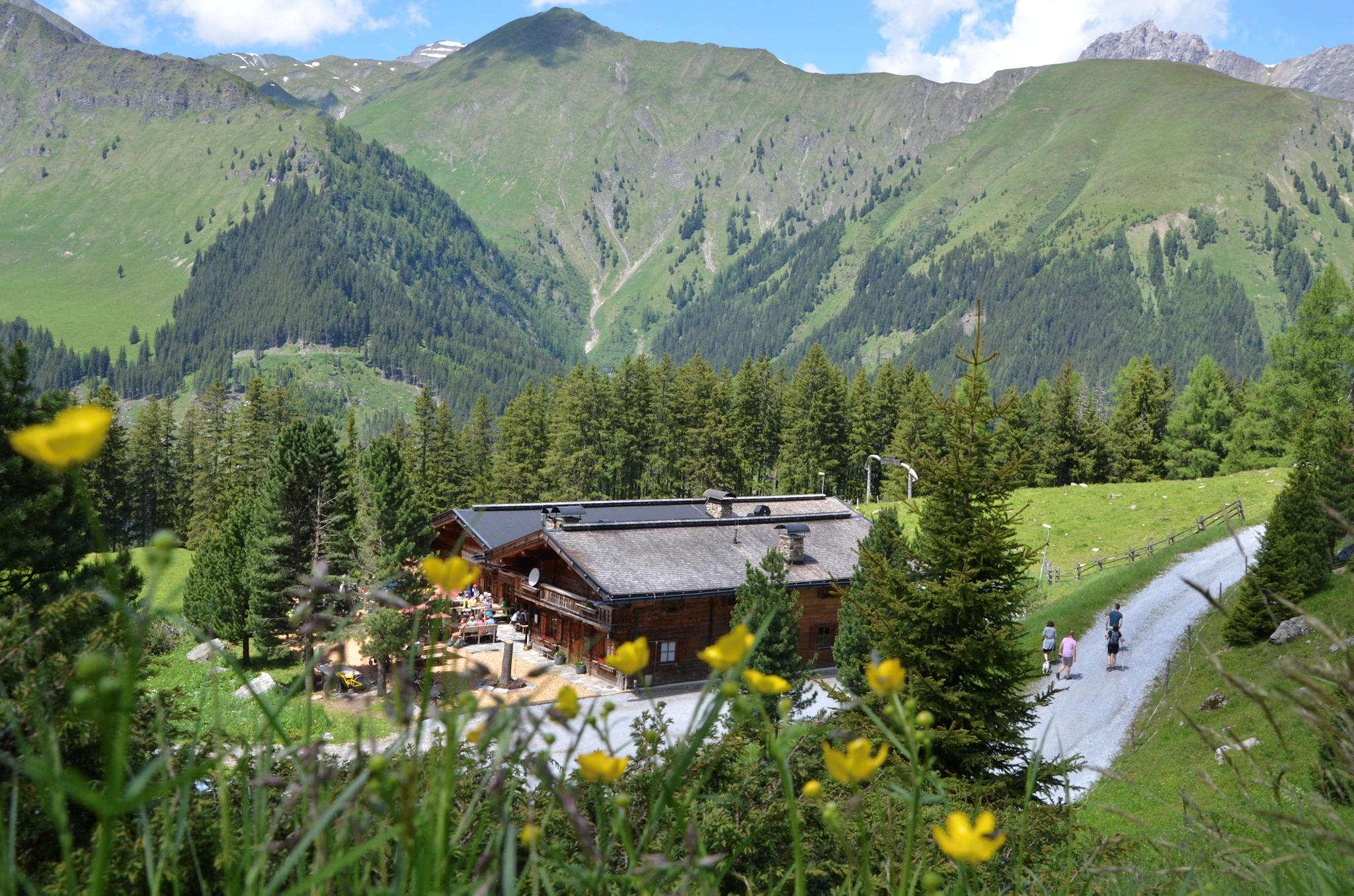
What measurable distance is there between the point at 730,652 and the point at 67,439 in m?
0.83

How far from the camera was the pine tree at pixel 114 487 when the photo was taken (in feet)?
197

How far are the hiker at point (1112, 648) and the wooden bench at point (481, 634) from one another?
22454 mm

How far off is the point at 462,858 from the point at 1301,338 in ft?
204

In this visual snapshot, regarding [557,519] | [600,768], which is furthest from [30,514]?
[557,519]

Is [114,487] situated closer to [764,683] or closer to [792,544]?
[792,544]

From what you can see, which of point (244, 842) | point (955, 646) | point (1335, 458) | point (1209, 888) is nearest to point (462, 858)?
point (244, 842)

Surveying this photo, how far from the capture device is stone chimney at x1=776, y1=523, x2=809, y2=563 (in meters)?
33.5

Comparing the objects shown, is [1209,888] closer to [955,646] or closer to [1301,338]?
[955,646]

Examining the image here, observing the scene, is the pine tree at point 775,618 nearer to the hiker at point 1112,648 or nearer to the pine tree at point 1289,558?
the hiker at point 1112,648

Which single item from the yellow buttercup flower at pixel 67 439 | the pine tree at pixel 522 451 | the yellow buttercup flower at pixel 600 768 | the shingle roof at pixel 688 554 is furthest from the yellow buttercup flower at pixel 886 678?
the pine tree at pixel 522 451

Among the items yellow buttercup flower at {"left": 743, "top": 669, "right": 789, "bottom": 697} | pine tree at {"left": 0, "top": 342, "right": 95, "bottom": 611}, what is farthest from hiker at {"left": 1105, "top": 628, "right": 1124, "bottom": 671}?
yellow buttercup flower at {"left": 743, "top": 669, "right": 789, "bottom": 697}

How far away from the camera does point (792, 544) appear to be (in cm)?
3359

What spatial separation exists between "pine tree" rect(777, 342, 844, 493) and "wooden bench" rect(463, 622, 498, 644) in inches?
1505

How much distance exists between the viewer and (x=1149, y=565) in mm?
33625
